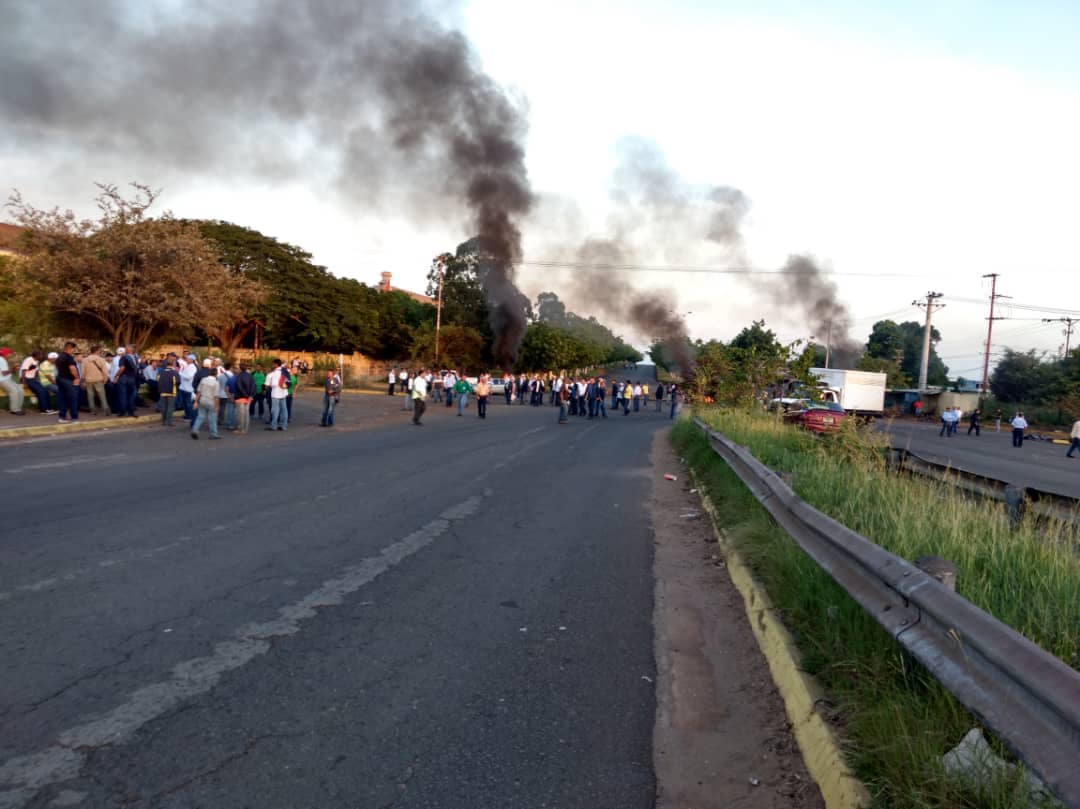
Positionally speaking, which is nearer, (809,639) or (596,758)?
(596,758)

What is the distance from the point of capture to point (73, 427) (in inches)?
569

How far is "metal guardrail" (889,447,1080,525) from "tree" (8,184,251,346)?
22.4m

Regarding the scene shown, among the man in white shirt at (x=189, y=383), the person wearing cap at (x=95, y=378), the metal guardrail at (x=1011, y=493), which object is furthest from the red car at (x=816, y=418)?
the person wearing cap at (x=95, y=378)

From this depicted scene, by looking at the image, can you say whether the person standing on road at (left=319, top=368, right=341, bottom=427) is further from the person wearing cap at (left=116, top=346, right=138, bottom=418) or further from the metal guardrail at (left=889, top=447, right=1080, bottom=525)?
the metal guardrail at (left=889, top=447, right=1080, bottom=525)

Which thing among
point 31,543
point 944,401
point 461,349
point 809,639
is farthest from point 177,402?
point 944,401

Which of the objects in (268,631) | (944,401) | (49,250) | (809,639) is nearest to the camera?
(809,639)

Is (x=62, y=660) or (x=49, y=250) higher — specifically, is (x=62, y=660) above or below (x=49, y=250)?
below

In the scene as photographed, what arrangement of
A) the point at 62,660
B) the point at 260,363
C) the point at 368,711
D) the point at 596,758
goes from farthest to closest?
the point at 260,363 < the point at 62,660 < the point at 368,711 < the point at 596,758

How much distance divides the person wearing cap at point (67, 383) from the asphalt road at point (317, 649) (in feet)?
21.7

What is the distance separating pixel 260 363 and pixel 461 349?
18.7 m

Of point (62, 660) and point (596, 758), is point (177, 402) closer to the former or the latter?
point (62, 660)

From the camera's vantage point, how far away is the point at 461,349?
51.1 m

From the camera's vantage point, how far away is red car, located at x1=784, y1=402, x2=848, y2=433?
11227 mm

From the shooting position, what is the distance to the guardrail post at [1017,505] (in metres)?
4.89
